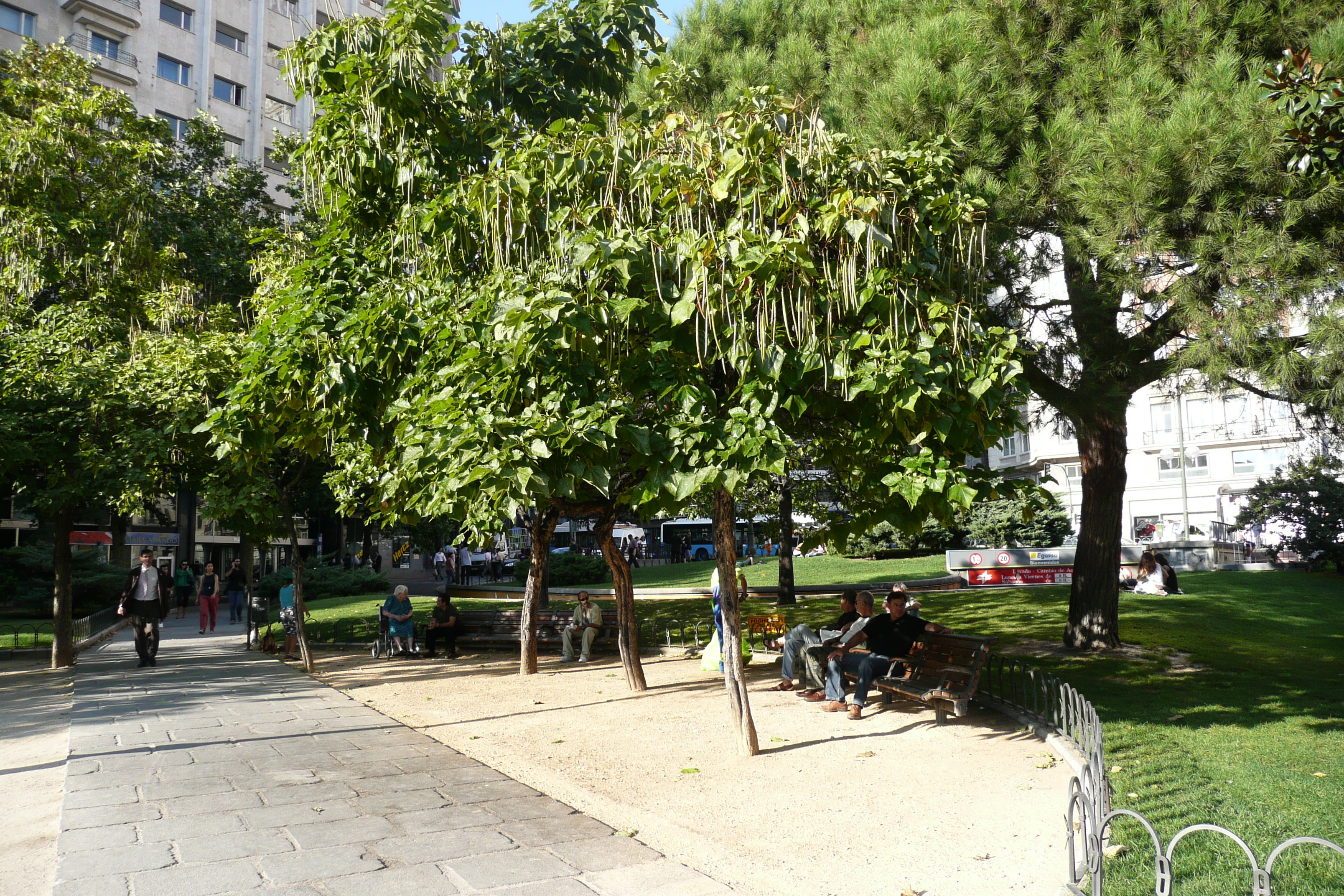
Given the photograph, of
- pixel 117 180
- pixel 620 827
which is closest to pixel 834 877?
pixel 620 827

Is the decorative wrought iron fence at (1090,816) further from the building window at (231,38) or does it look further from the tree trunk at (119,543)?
the building window at (231,38)

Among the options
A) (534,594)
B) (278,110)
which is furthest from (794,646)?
(278,110)

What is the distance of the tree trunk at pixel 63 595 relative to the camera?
13672mm

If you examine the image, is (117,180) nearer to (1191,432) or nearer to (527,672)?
(527,672)

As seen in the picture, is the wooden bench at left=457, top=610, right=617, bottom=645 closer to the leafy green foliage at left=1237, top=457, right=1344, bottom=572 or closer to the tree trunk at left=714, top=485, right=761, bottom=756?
the tree trunk at left=714, top=485, right=761, bottom=756

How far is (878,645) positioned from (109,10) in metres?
43.7

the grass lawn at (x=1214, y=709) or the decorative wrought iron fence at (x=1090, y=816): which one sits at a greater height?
the decorative wrought iron fence at (x=1090, y=816)

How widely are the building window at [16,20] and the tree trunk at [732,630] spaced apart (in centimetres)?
4140

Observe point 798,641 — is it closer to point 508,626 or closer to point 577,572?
point 508,626

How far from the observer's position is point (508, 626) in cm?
1625

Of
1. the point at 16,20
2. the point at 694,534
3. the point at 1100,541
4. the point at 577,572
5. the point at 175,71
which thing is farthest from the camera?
the point at 694,534

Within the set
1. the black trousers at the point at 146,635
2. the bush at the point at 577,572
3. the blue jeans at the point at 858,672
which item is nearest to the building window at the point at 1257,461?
the bush at the point at 577,572

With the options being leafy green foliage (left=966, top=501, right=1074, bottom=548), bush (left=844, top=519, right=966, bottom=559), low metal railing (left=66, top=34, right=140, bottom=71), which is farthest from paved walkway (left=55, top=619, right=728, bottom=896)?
low metal railing (left=66, top=34, right=140, bottom=71)

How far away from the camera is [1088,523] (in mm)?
12531
